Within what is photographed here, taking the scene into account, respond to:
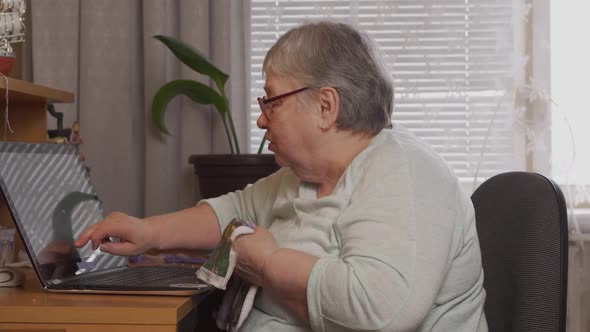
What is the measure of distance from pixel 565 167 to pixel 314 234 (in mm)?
1523

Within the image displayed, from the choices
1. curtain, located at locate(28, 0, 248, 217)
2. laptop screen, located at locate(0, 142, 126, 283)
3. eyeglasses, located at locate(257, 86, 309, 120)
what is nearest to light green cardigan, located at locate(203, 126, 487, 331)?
eyeglasses, located at locate(257, 86, 309, 120)

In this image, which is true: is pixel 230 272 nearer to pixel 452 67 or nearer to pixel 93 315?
pixel 93 315

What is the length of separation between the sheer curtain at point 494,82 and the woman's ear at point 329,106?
1334mm

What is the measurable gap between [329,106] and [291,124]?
2.8 inches

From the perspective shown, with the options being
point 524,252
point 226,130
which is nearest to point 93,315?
point 524,252

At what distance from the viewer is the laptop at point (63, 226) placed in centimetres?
125

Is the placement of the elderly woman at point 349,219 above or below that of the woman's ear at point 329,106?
below

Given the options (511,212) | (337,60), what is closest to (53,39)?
(337,60)

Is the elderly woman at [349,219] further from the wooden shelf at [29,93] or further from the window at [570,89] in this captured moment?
the window at [570,89]

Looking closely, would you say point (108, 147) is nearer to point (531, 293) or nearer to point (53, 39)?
point (53, 39)

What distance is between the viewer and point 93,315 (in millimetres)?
1066

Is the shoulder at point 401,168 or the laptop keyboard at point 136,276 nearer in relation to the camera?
the shoulder at point 401,168

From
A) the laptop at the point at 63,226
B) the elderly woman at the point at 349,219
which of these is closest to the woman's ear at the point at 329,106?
the elderly woman at the point at 349,219

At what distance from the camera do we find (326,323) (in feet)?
3.50
